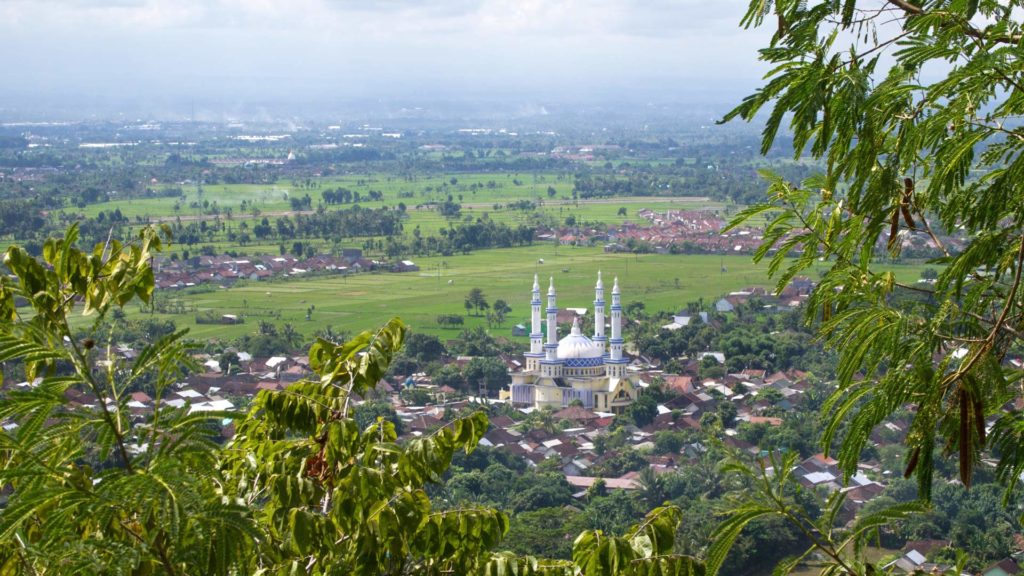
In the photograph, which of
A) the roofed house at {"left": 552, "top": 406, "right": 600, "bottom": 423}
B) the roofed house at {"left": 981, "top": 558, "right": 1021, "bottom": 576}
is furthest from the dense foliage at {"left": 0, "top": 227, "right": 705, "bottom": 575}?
the roofed house at {"left": 552, "top": 406, "right": 600, "bottom": 423}

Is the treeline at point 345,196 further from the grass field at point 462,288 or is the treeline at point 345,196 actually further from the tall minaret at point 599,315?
the tall minaret at point 599,315

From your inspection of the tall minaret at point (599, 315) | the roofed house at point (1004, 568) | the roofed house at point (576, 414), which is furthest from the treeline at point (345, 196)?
the roofed house at point (1004, 568)

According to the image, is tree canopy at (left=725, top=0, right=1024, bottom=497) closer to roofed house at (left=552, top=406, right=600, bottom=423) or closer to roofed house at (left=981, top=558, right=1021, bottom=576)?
roofed house at (left=981, top=558, right=1021, bottom=576)

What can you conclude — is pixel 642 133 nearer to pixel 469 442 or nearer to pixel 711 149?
pixel 711 149

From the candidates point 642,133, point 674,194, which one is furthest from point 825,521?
point 642,133

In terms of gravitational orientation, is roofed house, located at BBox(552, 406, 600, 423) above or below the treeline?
above
